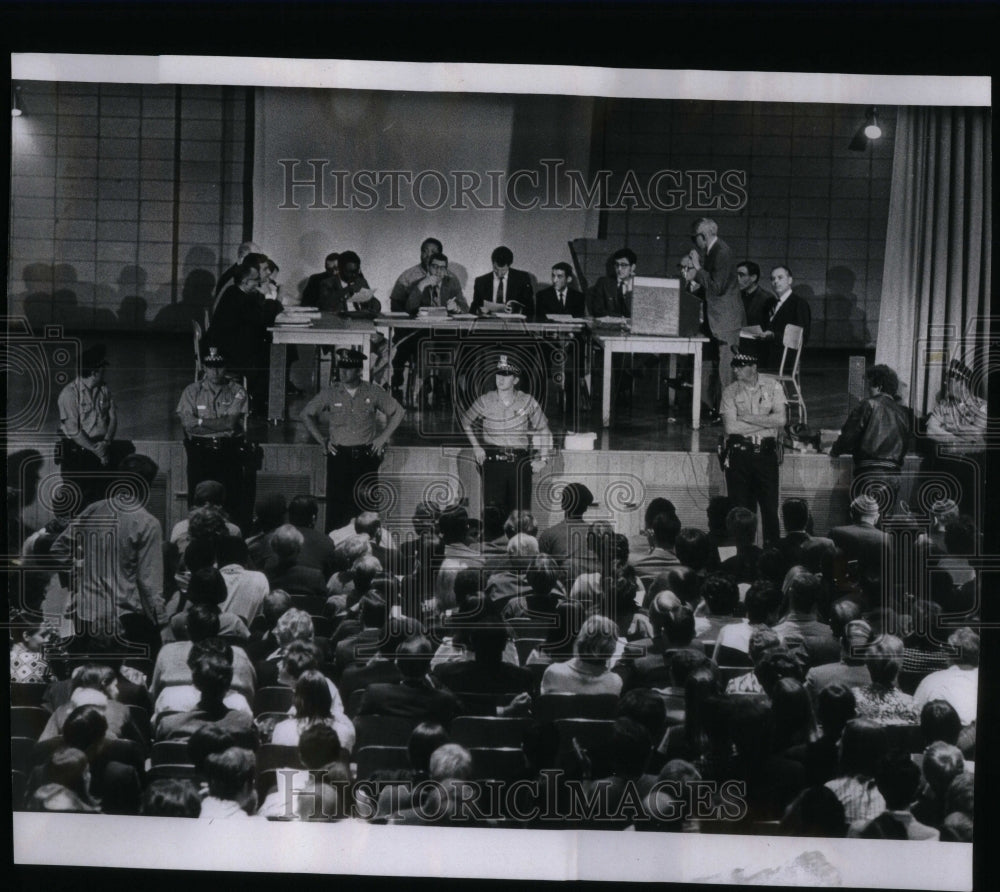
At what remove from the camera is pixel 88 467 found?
452cm

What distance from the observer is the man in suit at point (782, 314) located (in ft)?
14.7

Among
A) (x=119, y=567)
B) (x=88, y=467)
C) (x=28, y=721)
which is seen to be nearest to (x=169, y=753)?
(x=28, y=721)

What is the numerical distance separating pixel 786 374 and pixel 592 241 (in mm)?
822

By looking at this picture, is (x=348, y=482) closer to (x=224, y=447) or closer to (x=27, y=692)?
(x=224, y=447)

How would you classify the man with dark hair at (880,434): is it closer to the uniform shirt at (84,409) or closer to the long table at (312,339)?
the long table at (312,339)

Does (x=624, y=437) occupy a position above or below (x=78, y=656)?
above

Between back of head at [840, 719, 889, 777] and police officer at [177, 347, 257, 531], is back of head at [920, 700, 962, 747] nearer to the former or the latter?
back of head at [840, 719, 889, 777]

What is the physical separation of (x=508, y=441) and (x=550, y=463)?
165 millimetres

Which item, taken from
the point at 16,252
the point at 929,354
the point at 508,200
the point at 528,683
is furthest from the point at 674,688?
the point at 16,252

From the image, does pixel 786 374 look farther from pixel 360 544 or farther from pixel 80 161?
pixel 80 161

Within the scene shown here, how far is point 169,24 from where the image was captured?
439cm

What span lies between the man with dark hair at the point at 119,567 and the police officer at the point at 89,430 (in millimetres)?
57

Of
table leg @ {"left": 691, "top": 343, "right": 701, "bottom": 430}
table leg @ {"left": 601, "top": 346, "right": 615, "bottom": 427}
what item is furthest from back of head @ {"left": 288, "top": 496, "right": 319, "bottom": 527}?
table leg @ {"left": 691, "top": 343, "right": 701, "bottom": 430}

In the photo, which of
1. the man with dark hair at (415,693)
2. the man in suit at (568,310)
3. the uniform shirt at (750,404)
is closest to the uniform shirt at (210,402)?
the man with dark hair at (415,693)
